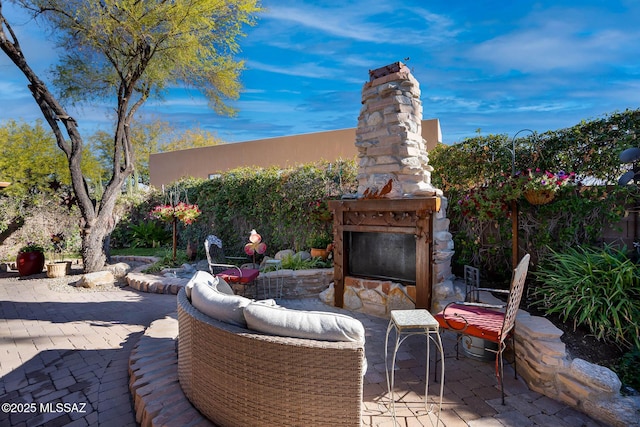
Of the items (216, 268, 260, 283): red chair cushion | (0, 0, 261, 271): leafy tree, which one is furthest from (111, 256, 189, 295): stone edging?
(0, 0, 261, 271): leafy tree

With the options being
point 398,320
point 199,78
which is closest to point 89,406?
point 398,320

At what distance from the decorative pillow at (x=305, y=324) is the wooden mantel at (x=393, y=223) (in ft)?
7.88

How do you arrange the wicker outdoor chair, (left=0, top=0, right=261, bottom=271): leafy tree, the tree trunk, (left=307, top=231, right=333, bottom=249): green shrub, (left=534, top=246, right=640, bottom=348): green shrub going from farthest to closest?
the tree trunk < (left=0, top=0, right=261, bottom=271): leafy tree < (left=307, top=231, right=333, bottom=249): green shrub < (left=534, top=246, right=640, bottom=348): green shrub < the wicker outdoor chair

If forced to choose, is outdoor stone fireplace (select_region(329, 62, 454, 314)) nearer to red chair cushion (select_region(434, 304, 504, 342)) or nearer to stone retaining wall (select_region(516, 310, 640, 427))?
red chair cushion (select_region(434, 304, 504, 342))

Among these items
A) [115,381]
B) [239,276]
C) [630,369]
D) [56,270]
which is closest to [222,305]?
[115,381]

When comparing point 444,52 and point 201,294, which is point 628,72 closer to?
point 444,52

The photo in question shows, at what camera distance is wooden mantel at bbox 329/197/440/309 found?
12.7 ft

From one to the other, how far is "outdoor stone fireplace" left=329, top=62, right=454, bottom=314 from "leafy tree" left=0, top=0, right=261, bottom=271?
529cm

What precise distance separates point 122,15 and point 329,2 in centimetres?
459

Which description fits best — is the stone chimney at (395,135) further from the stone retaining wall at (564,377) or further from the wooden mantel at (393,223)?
→ the stone retaining wall at (564,377)

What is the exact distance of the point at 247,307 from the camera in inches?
73.9

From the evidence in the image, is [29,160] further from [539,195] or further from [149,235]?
[539,195]

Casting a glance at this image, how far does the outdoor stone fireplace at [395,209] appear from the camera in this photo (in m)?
3.96

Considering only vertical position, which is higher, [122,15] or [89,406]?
[122,15]
